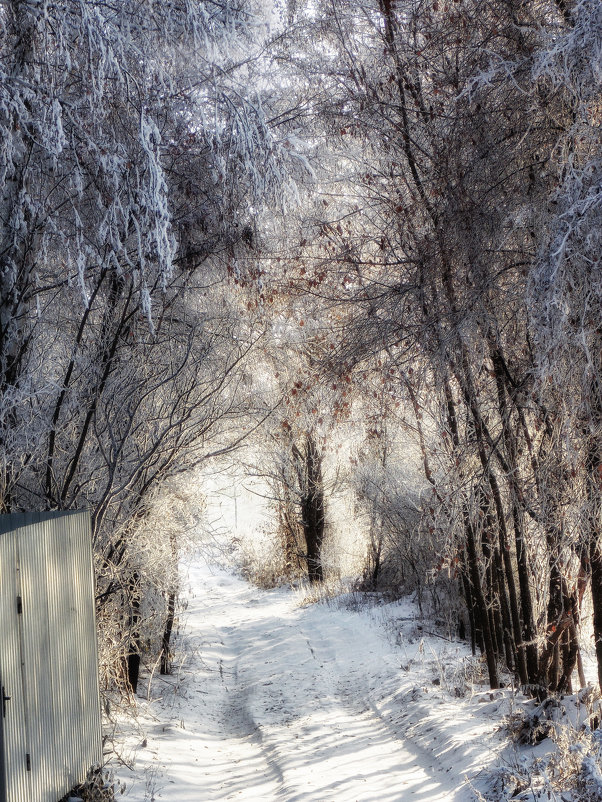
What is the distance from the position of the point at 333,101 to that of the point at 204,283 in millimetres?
2530

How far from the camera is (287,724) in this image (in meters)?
8.31

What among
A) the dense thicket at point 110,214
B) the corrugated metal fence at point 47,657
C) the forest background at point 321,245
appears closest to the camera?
the corrugated metal fence at point 47,657

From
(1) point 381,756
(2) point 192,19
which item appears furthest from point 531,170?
(1) point 381,756

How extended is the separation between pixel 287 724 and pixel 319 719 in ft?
1.26

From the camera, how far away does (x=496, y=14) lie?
6285 mm

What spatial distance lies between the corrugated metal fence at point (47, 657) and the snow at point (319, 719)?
106 cm

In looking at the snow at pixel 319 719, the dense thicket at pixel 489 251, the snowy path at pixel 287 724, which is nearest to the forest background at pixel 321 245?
the dense thicket at pixel 489 251

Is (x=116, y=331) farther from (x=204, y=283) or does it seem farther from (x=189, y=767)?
(x=189, y=767)

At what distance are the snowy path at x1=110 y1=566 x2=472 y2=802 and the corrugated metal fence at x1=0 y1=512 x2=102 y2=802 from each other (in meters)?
1.06

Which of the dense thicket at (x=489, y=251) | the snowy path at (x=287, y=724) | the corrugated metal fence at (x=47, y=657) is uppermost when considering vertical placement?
the dense thicket at (x=489, y=251)

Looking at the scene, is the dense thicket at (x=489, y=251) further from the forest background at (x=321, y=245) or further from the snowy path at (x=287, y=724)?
the snowy path at (x=287, y=724)

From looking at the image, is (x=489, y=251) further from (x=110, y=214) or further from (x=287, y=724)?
(x=287, y=724)

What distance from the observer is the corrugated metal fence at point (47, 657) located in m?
4.33

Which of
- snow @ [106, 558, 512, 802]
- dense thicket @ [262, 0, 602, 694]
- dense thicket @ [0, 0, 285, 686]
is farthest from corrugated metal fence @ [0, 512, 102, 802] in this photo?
dense thicket @ [262, 0, 602, 694]
